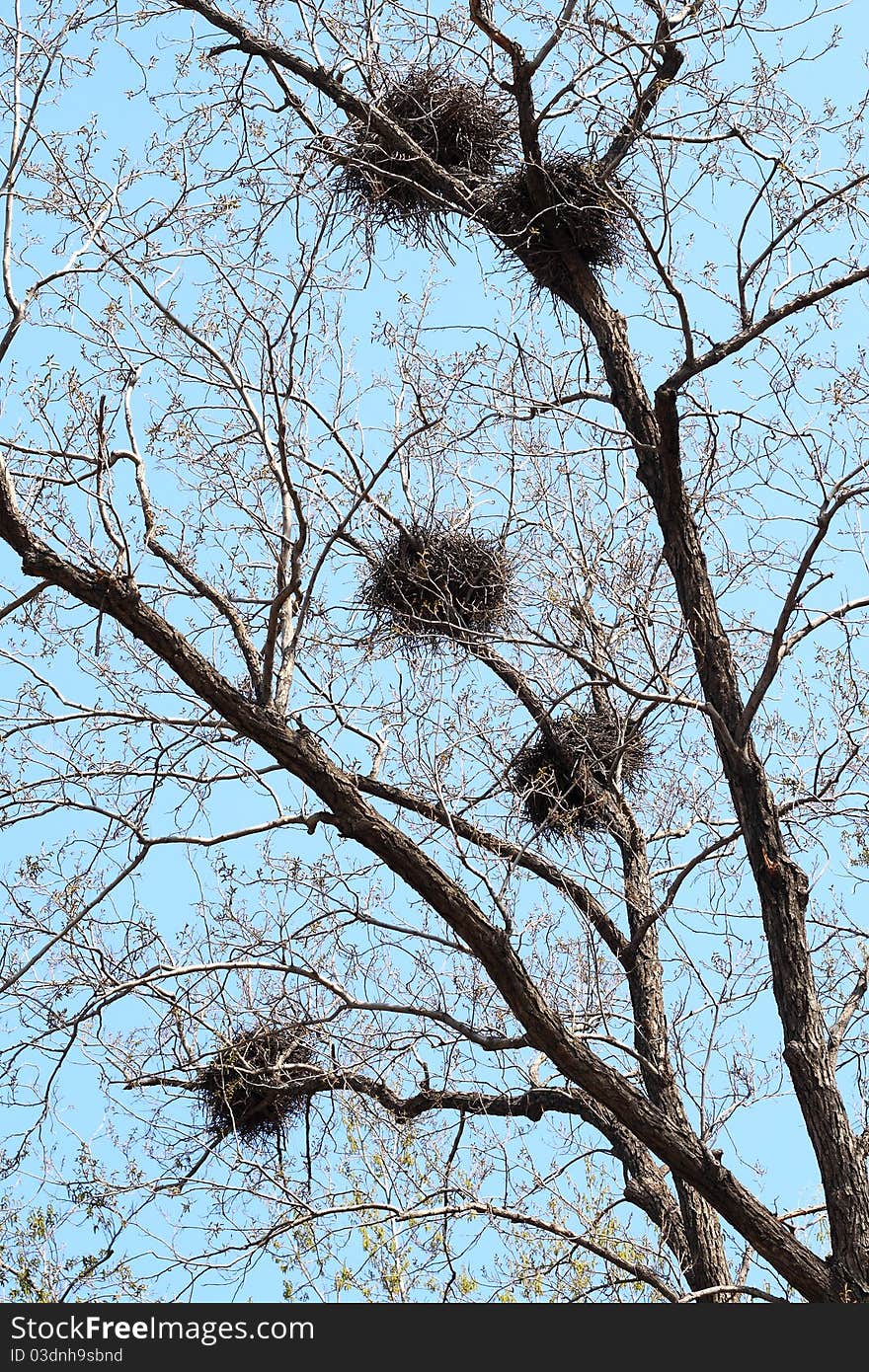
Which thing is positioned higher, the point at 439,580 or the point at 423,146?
the point at 423,146

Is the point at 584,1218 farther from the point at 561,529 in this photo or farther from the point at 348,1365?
the point at 561,529

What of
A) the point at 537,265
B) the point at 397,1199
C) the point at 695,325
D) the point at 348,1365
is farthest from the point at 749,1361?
the point at 537,265

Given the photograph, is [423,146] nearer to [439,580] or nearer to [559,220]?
[559,220]

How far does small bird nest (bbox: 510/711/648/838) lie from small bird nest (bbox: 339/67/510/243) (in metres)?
2.32

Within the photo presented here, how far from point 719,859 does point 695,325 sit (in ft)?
7.02

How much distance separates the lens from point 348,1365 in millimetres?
4223

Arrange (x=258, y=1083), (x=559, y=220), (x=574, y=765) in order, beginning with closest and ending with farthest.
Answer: (x=258, y=1083) < (x=559, y=220) < (x=574, y=765)

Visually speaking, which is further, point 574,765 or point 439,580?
point 574,765

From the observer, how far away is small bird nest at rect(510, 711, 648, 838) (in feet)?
22.6

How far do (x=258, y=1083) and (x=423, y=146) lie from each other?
13.3 feet

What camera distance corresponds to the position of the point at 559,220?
6.80 m

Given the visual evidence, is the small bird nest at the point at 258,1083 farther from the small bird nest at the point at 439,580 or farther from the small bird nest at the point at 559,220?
the small bird nest at the point at 559,220

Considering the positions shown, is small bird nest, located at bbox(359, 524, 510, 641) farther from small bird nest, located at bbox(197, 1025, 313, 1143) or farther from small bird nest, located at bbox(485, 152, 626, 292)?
small bird nest, located at bbox(197, 1025, 313, 1143)

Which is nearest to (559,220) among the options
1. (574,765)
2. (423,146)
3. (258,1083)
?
(423,146)
